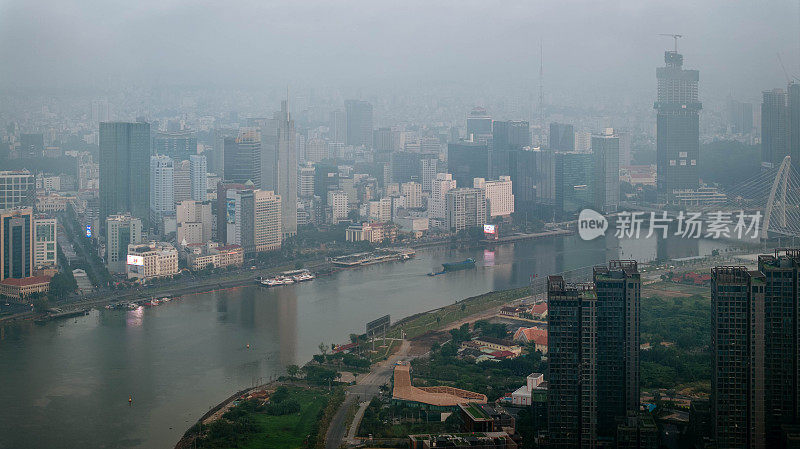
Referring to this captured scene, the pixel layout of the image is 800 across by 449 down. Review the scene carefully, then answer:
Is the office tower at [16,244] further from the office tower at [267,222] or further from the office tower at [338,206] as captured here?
the office tower at [338,206]

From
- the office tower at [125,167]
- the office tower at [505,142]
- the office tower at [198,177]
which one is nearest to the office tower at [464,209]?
the office tower at [505,142]

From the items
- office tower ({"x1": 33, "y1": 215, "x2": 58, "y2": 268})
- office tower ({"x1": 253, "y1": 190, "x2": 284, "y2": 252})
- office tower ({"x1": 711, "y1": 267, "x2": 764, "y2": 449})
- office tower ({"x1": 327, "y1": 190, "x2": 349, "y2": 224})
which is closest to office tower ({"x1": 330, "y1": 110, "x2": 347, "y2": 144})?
office tower ({"x1": 327, "y1": 190, "x2": 349, "y2": 224})

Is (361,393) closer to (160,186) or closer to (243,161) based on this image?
(160,186)

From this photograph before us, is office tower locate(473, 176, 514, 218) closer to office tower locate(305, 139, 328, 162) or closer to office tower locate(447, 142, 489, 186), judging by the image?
office tower locate(447, 142, 489, 186)

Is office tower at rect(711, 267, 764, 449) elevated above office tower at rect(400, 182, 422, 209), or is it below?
below

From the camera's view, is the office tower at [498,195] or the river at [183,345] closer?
the river at [183,345]

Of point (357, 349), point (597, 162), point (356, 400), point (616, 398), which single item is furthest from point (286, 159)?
point (616, 398)
